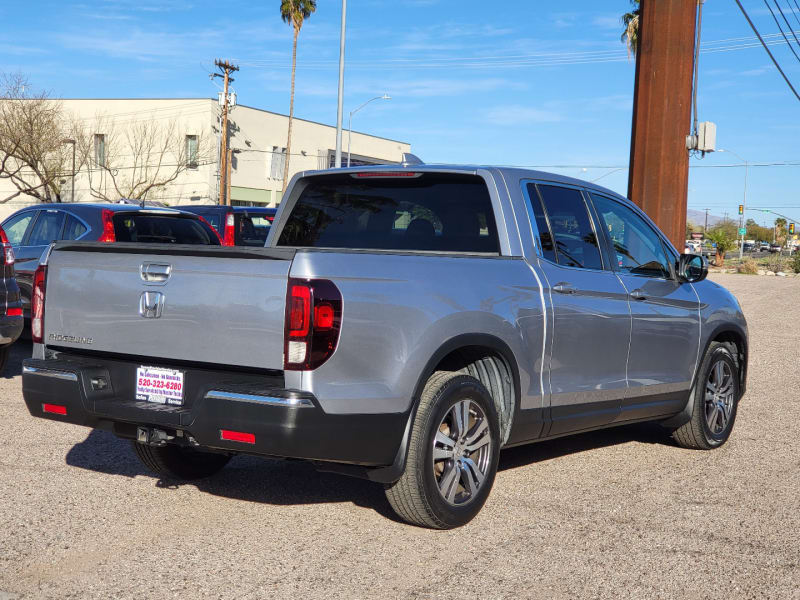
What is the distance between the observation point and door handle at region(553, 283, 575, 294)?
5.64 metres

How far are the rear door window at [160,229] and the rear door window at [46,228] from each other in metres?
0.84

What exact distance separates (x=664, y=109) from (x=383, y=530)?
9.30 m

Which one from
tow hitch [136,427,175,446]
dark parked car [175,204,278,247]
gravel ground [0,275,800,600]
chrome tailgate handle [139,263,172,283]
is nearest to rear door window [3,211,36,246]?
gravel ground [0,275,800,600]

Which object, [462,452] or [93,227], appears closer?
[462,452]

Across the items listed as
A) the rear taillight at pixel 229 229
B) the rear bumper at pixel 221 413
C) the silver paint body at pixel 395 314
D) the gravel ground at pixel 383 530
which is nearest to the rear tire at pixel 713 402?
the gravel ground at pixel 383 530

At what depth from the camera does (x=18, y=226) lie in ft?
40.4

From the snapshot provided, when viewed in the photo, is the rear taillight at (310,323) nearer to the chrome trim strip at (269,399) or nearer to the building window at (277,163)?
the chrome trim strip at (269,399)

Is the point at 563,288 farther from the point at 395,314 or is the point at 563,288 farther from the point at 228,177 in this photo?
the point at 228,177

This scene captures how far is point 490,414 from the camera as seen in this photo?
5.20 m

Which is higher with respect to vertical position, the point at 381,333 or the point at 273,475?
the point at 381,333

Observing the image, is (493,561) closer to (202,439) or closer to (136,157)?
(202,439)

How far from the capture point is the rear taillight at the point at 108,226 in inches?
437

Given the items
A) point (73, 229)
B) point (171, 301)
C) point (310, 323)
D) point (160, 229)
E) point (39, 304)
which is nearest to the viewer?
point (310, 323)

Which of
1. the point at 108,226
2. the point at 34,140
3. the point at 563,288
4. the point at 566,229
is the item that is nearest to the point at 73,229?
the point at 108,226
